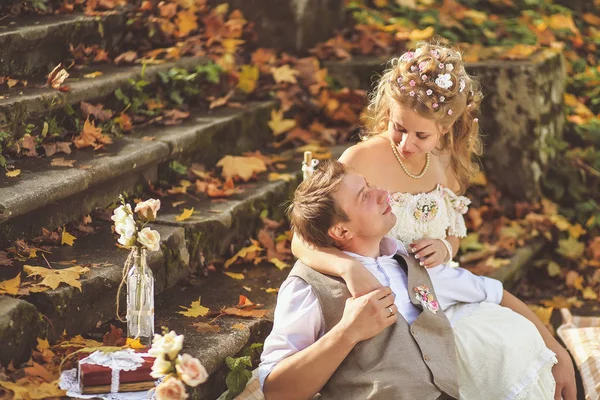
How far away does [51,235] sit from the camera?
3.53m

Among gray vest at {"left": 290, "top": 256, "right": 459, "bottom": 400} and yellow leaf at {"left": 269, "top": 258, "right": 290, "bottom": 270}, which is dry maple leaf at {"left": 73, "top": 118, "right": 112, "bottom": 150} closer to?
yellow leaf at {"left": 269, "top": 258, "right": 290, "bottom": 270}

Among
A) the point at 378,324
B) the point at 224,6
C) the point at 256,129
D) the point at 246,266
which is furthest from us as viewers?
the point at 224,6

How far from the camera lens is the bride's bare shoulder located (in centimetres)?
361

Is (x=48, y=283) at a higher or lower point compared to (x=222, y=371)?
higher

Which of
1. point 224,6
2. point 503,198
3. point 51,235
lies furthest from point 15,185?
point 503,198

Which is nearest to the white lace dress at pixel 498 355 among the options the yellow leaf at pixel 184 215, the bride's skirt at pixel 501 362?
the bride's skirt at pixel 501 362

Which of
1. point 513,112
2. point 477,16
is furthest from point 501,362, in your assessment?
point 477,16

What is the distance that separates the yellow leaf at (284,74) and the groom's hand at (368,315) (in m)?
2.68

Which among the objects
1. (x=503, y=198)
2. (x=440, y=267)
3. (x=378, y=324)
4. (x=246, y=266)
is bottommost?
(x=503, y=198)

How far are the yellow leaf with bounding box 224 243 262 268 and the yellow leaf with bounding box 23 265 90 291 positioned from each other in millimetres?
991

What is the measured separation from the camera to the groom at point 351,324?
9.55 ft

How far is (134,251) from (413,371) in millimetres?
1027

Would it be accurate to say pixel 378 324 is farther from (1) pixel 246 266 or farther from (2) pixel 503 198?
(2) pixel 503 198

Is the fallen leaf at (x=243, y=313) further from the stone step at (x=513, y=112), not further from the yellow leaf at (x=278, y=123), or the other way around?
the stone step at (x=513, y=112)
